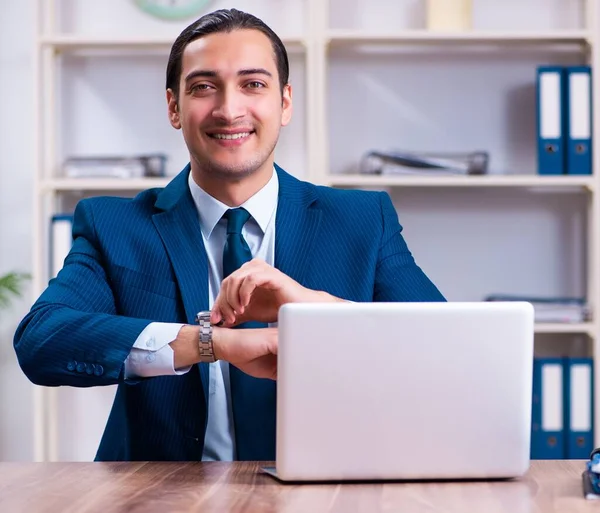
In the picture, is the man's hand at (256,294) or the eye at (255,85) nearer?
the man's hand at (256,294)

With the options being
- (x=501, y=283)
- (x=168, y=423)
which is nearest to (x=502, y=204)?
(x=501, y=283)

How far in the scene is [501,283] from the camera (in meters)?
3.29

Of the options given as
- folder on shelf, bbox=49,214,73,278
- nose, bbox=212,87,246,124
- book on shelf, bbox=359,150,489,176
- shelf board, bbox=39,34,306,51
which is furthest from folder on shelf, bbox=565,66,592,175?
folder on shelf, bbox=49,214,73,278

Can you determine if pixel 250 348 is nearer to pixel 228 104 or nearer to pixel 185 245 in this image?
pixel 185 245

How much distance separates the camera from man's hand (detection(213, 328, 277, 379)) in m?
1.38

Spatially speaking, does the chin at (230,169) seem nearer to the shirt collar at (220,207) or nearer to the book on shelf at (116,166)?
the shirt collar at (220,207)

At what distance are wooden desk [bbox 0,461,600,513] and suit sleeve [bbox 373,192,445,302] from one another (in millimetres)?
600

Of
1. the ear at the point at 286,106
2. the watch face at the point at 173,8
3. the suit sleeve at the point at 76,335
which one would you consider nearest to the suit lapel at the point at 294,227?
the ear at the point at 286,106

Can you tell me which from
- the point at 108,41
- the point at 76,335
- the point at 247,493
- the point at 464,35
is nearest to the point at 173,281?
the point at 76,335

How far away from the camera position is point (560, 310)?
307cm

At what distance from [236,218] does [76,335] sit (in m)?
0.43

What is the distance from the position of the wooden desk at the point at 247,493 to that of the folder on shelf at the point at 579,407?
1.69 m

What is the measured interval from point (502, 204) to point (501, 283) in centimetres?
28

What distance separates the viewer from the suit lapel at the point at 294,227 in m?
1.85
